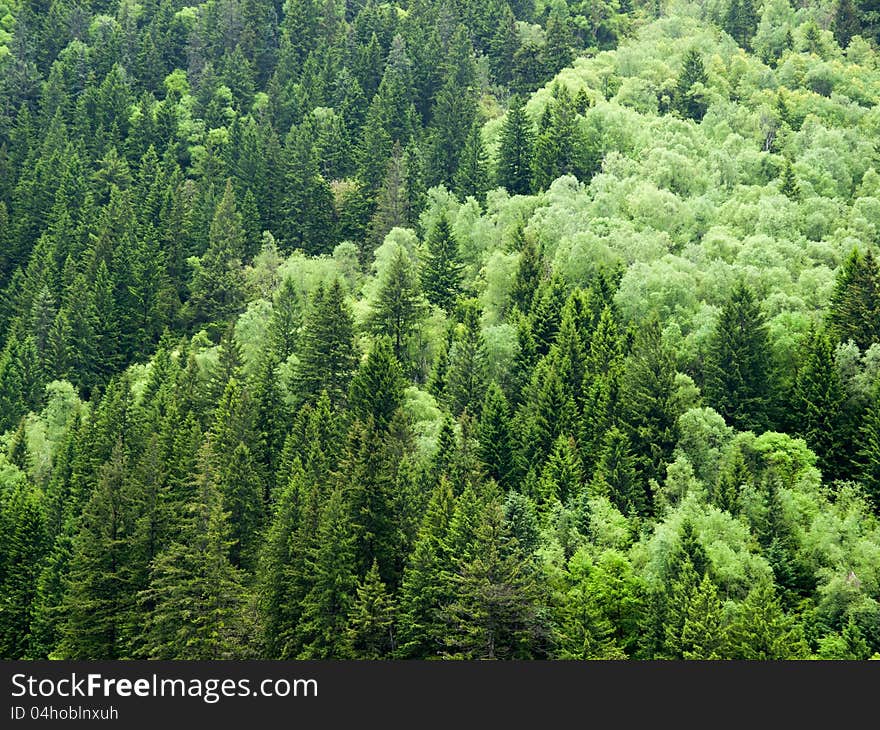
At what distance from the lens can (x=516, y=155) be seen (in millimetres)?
156625

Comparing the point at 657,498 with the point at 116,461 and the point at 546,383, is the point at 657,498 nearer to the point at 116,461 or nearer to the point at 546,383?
the point at 546,383

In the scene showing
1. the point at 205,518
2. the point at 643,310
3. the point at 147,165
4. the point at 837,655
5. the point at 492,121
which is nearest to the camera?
the point at 837,655

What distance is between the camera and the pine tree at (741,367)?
10319 cm

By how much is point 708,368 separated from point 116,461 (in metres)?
46.1

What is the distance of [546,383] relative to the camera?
104812 millimetres

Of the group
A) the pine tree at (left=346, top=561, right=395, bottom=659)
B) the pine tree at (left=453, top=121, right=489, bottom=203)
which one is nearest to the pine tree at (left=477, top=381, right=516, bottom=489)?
the pine tree at (left=346, top=561, right=395, bottom=659)

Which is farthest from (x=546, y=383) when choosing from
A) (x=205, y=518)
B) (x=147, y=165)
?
(x=147, y=165)

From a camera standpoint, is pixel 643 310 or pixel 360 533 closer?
pixel 360 533

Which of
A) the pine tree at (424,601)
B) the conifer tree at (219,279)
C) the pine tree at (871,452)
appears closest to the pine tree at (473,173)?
the conifer tree at (219,279)

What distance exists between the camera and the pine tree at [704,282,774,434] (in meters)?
103

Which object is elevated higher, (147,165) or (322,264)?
(147,165)

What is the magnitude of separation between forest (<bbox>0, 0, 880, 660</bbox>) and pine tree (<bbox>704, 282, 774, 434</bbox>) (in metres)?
0.33

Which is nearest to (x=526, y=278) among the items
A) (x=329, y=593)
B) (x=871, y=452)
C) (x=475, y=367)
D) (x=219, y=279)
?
(x=475, y=367)

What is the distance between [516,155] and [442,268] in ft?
95.2
